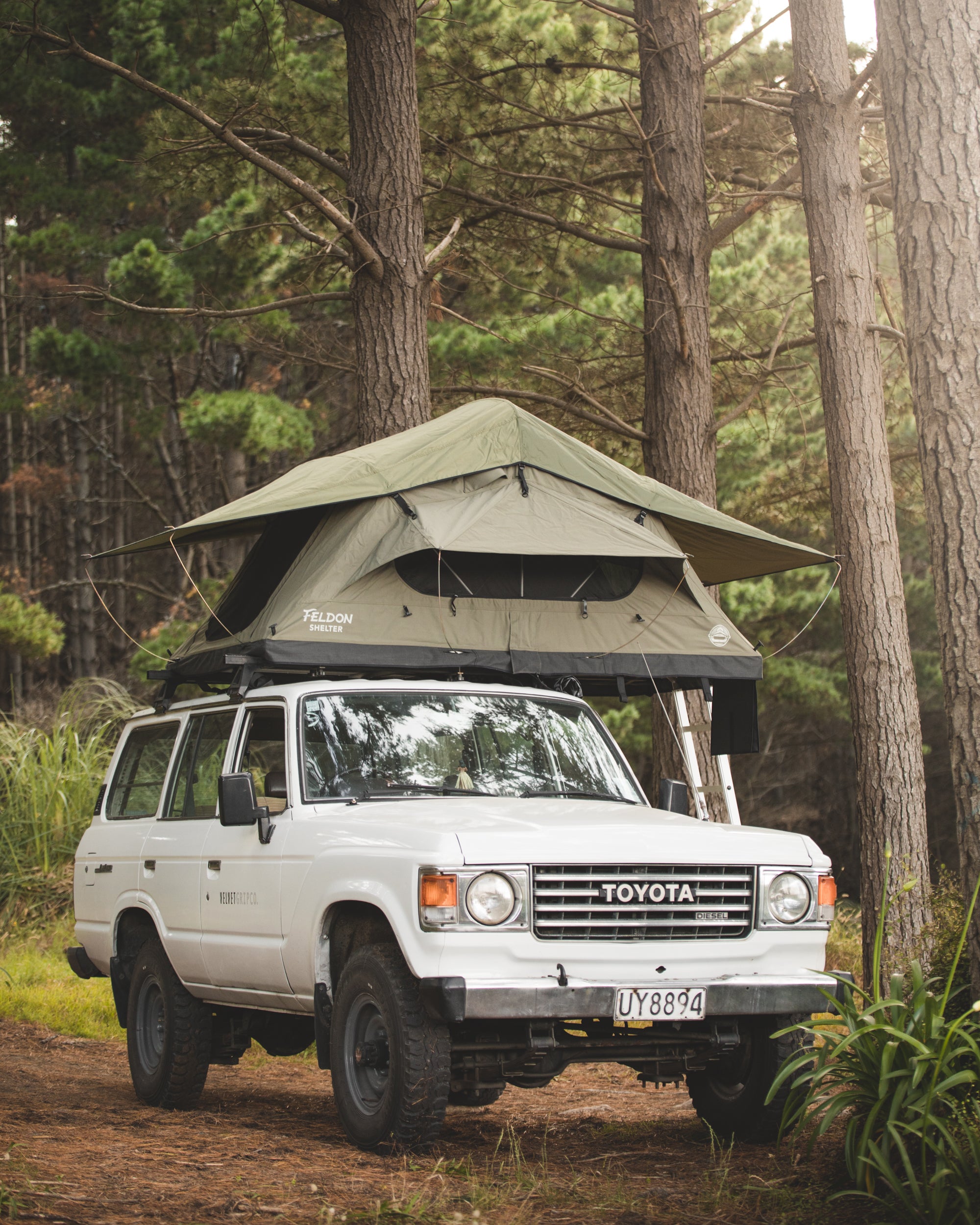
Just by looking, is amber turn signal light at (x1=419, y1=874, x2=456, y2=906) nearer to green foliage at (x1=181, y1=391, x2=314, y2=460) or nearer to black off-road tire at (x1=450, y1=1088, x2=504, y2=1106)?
black off-road tire at (x1=450, y1=1088, x2=504, y2=1106)

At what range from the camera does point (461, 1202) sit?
192 inches

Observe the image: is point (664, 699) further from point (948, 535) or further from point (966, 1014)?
point (966, 1014)

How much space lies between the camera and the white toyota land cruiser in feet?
17.6

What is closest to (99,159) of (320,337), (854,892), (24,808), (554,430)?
(320,337)

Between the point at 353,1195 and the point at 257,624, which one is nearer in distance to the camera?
the point at 353,1195

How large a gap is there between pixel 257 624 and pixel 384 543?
0.82 meters

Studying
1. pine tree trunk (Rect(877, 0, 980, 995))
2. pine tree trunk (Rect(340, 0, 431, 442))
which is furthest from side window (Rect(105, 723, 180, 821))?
Result: pine tree trunk (Rect(877, 0, 980, 995))

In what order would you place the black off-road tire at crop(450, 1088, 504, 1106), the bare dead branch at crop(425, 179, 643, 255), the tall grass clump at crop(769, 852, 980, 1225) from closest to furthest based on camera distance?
the tall grass clump at crop(769, 852, 980, 1225) → the black off-road tire at crop(450, 1088, 504, 1106) → the bare dead branch at crop(425, 179, 643, 255)

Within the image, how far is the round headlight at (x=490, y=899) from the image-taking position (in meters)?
5.35

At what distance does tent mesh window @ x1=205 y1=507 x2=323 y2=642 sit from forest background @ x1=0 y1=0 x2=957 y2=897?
555mm

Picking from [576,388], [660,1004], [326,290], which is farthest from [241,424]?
[660,1004]

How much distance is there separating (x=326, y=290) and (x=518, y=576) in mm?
11683

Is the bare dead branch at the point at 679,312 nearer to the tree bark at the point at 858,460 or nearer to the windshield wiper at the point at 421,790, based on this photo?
the tree bark at the point at 858,460

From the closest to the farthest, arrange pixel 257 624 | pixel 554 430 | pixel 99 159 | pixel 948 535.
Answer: pixel 948 535, pixel 257 624, pixel 554 430, pixel 99 159
